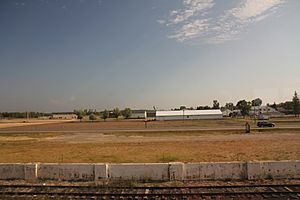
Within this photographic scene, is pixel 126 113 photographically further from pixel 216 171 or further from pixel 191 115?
pixel 216 171

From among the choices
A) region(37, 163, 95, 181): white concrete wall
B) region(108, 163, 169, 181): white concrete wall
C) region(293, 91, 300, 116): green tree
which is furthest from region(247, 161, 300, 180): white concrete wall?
region(293, 91, 300, 116): green tree

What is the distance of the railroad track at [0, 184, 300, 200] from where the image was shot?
1147cm

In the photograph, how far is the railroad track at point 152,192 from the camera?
11.5 m

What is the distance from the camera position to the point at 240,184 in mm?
13070

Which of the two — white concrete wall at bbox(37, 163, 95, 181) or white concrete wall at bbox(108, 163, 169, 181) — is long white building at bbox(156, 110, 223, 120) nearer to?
white concrete wall at bbox(108, 163, 169, 181)

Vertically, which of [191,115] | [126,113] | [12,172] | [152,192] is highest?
[126,113]

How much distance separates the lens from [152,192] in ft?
39.7

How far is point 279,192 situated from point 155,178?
17.8 feet

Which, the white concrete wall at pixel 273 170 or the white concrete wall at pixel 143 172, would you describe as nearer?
the white concrete wall at pixel 273 170

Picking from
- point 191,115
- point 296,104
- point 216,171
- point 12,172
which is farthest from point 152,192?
point 296,104

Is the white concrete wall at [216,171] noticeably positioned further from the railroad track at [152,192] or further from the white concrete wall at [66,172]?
the white concrete wall at [66,172]

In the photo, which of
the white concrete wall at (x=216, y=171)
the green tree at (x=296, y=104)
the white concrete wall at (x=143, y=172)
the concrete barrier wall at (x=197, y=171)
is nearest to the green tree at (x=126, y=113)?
the green tree at (x=296, y=104)

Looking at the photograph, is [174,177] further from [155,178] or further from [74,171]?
[74,171]

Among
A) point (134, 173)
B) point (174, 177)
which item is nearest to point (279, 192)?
point (174, 177)
